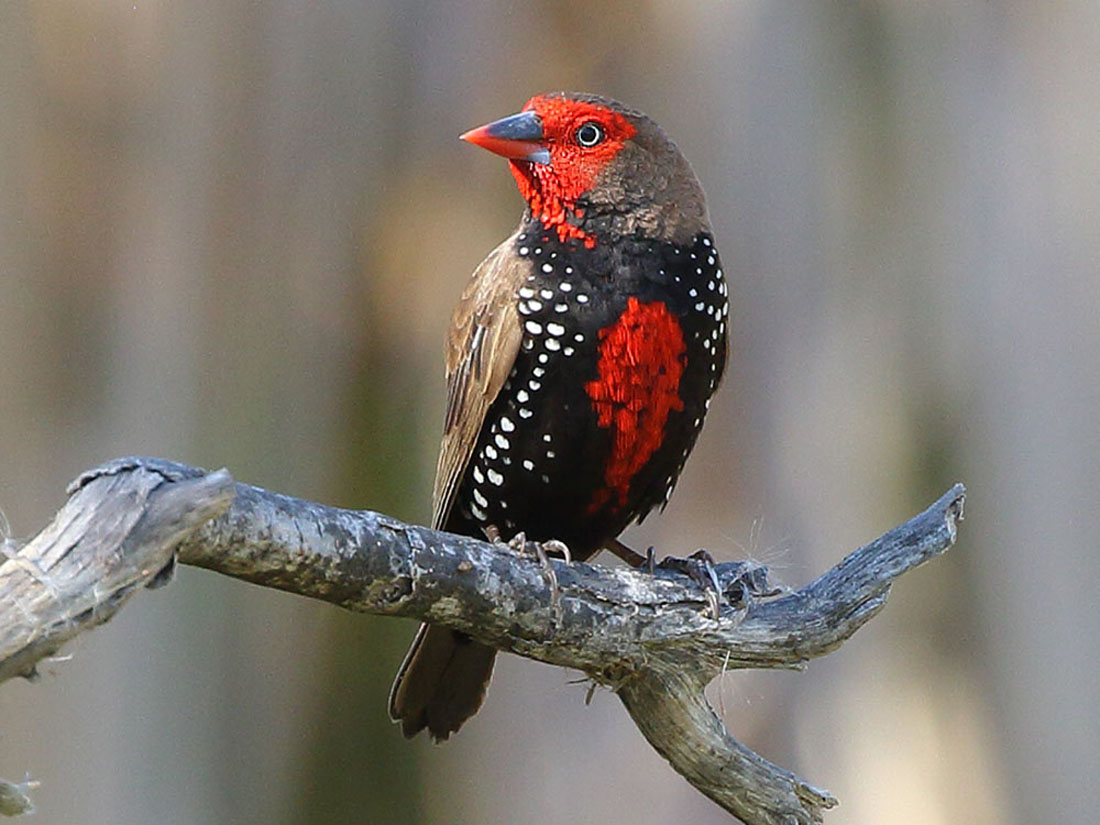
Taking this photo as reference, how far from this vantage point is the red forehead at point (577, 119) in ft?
12.0

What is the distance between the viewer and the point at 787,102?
19.2 feet

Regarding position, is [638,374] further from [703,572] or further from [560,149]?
[560,149]

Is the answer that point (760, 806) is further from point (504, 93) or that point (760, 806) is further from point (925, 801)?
point (504, 93)

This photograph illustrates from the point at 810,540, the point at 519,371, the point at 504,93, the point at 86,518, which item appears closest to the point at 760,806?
the point at 519,371

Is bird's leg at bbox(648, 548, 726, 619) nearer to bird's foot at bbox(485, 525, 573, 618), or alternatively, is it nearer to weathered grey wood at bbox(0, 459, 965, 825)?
weathered grey wood at bbox(0, 459, 965, 825)

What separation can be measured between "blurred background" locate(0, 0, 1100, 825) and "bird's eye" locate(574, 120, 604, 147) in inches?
89.0

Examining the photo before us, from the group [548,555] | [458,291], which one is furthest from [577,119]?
[458,291]

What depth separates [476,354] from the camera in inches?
145

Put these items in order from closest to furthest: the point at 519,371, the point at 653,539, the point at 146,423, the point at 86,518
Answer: the point at 86,518
the point at 519,371
the point at 146,423
the point at 653,539

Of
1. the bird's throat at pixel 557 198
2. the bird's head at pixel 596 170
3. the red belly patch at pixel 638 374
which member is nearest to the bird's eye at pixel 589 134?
the bird's head at pixel 596 170

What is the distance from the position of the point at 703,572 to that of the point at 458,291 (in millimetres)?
2918

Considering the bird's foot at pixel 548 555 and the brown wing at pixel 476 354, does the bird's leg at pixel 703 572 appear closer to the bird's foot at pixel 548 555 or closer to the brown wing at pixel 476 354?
the bird's foot at pixel 548 555

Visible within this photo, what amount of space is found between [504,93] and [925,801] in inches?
129

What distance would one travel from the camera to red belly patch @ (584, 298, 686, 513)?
135 inches
